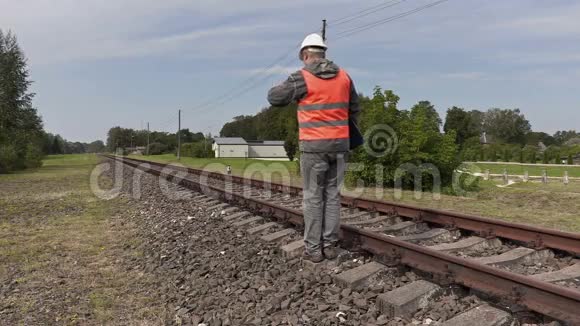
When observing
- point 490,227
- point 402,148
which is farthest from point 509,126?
point 490,227

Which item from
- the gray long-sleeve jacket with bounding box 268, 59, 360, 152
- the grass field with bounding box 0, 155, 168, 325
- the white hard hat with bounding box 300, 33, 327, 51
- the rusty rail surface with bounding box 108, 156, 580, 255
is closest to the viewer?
the grass field with bounding box 0, 155, 168, 325

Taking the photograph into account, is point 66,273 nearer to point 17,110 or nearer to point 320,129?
point 320,129

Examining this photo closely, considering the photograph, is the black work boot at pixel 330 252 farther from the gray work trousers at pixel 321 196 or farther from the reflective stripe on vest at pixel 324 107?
the reflective stripe on vest at pixel 324 107

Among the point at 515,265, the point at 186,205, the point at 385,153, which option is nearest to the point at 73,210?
the point at 186,205

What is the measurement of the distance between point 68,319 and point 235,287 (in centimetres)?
144

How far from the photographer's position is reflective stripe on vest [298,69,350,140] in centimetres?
438

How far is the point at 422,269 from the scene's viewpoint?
3.96 m

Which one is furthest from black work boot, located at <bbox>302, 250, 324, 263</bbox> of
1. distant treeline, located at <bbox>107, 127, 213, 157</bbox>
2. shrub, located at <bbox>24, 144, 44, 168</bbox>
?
distant treeline, located at <bbox>107, 127, 213, 157</bbox>

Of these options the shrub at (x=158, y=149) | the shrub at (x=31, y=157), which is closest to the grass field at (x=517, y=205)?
the shrub at (x=31, y=157)

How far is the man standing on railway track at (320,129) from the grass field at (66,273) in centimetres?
176

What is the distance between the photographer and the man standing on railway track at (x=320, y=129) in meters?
4.38

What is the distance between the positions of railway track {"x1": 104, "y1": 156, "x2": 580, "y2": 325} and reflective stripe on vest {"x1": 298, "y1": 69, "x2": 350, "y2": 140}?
3.99 ft

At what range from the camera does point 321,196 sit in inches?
182

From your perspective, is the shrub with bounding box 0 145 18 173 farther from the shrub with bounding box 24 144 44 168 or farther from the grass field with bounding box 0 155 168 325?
the grass field with bounding box 0 155 168 325
